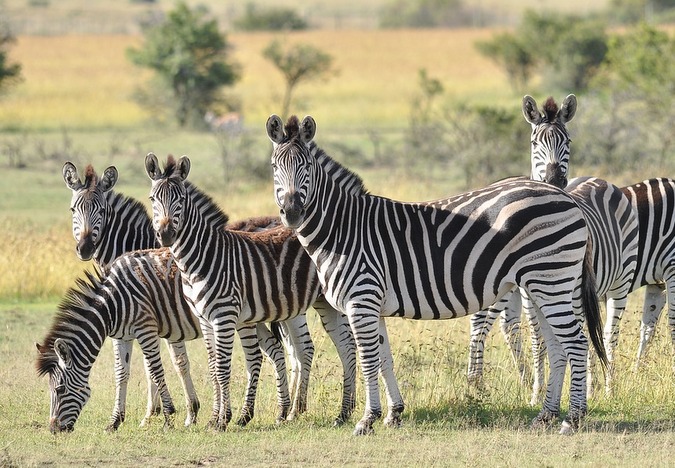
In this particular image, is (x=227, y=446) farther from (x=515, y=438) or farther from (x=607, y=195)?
(x=607, y=195)

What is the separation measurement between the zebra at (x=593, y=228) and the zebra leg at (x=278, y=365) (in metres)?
1.85

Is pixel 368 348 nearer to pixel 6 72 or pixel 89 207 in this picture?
pixel 89 207

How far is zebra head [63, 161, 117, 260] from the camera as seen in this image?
396 inches

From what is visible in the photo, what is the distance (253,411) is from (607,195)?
407 centimetres

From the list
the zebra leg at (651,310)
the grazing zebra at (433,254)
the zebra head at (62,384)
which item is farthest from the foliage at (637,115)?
the zebra head at (62,384)

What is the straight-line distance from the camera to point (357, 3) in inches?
4633

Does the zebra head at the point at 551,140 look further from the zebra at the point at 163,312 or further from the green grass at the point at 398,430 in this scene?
the zebra at the point at 163,312

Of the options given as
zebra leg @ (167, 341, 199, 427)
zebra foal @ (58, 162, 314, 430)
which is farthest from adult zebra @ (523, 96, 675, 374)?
zebra leg @ (167, 341, 199, 427)

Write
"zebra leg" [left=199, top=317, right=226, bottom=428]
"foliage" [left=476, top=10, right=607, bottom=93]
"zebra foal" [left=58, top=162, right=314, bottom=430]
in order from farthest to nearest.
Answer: "foliage" [left=476, top=10, right=607, bottom=93]
"zebra foal" [left=58, top=162, right=314, bottom=430]
"zebra leg" [left=199, top=317, right=226, bottom=428]

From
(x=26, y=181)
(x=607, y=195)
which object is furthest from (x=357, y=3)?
(x=607, y=195)

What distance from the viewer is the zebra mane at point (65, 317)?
9109mm

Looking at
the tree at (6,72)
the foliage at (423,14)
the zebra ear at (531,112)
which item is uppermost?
the foliage at (423,14)

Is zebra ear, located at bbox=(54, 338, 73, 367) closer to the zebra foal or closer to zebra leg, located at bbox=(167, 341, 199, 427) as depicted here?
the zebra foal

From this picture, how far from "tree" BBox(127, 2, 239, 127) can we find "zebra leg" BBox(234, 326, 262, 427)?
26801 mm
